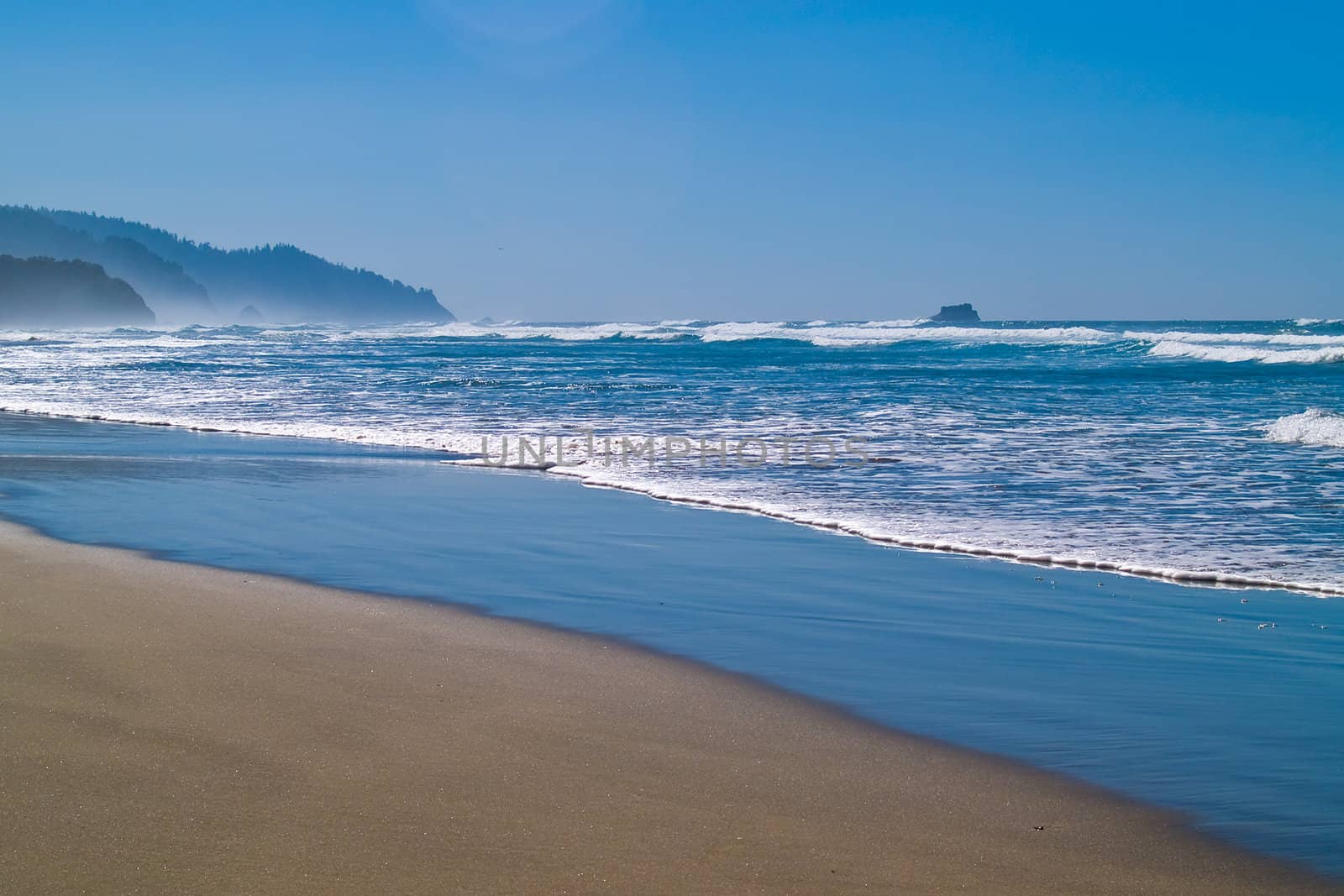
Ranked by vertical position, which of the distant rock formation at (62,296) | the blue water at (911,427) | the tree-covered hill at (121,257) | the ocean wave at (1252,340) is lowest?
the blue water at (911,427)

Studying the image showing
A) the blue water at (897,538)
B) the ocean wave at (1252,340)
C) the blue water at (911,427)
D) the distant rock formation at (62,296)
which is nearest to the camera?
the blue water at (897,538)

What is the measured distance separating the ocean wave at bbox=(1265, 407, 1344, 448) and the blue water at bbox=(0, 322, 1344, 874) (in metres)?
0.07

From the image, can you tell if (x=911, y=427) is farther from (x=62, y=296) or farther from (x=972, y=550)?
(x=62, y=296)

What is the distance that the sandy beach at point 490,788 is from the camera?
2.53 m

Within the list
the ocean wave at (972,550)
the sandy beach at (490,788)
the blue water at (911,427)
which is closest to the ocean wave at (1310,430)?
the blue water at (911,427)

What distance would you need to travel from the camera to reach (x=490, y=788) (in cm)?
295

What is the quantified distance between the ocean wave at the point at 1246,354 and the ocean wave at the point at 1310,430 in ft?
75.7

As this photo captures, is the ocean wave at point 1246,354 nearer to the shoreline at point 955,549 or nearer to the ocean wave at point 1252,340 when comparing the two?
the ocean wave at point 1252,340

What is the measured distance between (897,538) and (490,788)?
437 centimetres

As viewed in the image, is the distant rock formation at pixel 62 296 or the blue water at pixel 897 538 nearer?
the blue water at pixel 897 538

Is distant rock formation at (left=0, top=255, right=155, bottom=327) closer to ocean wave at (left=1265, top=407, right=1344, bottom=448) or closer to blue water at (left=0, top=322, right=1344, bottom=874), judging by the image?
blue water at (left=0, top=322, right=1344, bottom=874)

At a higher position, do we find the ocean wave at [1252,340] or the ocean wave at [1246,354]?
the ocean wave at [1252,340]

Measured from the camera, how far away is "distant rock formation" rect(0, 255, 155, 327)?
10556 centimetres

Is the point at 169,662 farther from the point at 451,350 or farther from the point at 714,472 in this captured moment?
the point at 451,350
